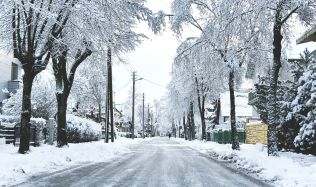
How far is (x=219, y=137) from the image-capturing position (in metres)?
45.3

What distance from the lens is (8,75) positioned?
38188mm

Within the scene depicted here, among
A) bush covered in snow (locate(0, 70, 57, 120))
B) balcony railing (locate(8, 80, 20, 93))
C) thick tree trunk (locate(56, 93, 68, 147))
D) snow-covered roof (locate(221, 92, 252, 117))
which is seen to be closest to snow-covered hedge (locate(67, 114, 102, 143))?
bush covered in snow (locate(0, 70, 57, 120))

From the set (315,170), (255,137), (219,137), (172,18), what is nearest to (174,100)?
(219,137)

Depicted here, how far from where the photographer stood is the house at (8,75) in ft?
120

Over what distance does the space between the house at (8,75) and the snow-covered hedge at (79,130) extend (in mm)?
7838

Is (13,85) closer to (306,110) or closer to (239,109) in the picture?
(306,110)

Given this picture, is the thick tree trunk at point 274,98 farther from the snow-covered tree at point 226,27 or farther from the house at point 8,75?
the house at point 8,75

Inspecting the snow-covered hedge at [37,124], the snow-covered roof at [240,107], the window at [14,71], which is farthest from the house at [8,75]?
the snow-covered roof at [240,107]

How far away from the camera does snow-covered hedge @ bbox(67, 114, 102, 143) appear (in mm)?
31097

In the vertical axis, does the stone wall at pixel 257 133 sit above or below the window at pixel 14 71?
below

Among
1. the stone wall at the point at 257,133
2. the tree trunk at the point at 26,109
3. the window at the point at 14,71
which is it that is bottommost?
the stone wall at the point at 257,133

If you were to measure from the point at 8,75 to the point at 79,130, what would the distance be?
10013mm

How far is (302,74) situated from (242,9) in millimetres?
6504

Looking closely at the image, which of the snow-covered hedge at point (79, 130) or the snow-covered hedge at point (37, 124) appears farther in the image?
the snow-covered hedge at point (79, 130)
